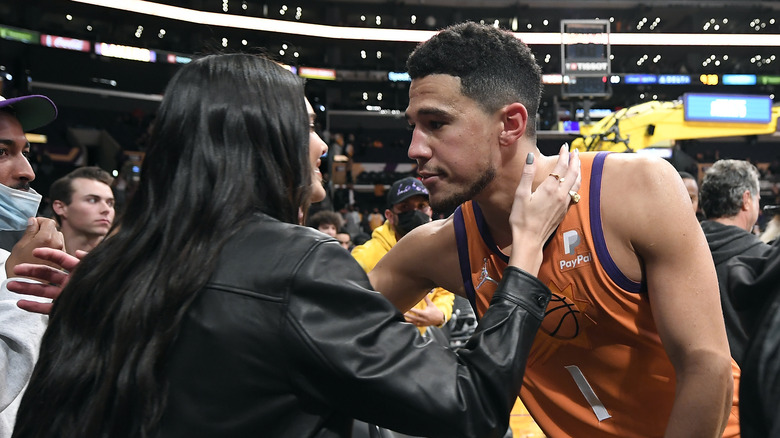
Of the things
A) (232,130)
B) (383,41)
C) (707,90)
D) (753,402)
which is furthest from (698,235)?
(707,90)

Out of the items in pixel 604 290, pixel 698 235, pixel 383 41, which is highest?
pixel 383 41

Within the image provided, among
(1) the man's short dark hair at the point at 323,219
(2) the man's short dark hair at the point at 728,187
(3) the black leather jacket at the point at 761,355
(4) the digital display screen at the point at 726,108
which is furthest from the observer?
(4) the digital display screen at the point at 726,108

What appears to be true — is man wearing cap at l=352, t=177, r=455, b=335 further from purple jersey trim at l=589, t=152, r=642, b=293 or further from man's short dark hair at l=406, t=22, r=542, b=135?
purple jersey trim at l=589, t=152, r=642, b=293

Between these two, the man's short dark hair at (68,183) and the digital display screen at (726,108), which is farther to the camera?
the digital display screen at (726,108)

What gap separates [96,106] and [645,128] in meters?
19.9

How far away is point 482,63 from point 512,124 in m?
0.20

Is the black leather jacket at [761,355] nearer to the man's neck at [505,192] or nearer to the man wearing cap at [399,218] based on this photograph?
the man's neck at [505,192]

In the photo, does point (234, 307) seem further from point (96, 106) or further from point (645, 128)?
point (96, 106)

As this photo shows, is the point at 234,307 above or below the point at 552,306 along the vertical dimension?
above

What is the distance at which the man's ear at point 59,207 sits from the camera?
4773mm

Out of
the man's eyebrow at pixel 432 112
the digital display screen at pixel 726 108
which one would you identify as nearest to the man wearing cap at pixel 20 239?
the man's eyebrow at pixel 432 112

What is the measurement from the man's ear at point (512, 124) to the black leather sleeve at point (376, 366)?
89cm

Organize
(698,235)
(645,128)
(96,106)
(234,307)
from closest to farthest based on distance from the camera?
(234,307) → (698,235) → (645,128) → (96,106)

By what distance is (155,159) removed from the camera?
4.22 ft
